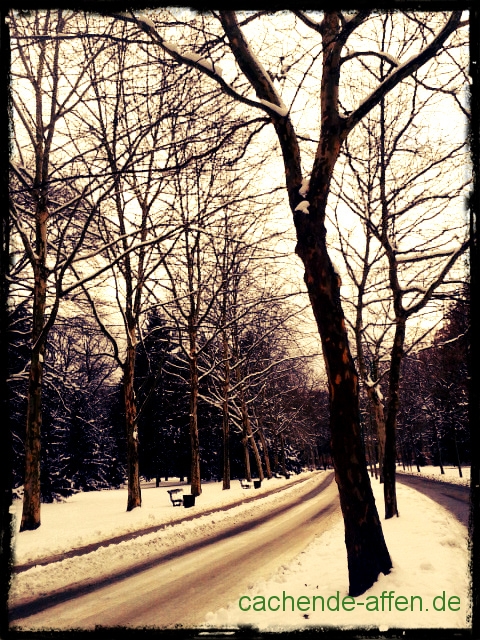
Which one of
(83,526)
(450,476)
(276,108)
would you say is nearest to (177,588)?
(276,108)

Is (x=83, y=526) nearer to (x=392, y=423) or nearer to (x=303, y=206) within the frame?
(x=392, y=423)

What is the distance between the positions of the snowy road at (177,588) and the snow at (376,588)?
15.4 inches

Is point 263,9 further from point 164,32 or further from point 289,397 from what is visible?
point 289,397

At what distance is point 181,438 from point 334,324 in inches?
1483

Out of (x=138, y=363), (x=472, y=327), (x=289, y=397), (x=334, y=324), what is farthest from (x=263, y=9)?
(x=289, y=397)

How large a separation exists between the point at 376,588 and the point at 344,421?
5.59 ft

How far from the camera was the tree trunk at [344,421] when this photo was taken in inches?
184

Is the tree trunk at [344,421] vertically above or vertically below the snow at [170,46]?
below

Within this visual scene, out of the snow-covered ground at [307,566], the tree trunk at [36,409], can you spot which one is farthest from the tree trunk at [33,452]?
the snow-covered ground at [307,566]

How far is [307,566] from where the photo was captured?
6.43 metres

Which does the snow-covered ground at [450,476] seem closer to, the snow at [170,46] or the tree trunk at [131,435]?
the tree trunk at [131,435]

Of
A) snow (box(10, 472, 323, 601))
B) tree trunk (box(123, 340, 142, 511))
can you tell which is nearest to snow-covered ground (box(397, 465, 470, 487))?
snow (box(10, 472, 323, 601))

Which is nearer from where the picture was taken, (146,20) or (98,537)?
(146,20)

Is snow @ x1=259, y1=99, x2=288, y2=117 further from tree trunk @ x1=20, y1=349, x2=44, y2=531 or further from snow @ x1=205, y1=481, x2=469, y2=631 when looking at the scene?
tree trunk @ x1=20, y1=349, x2=44, y2=531
